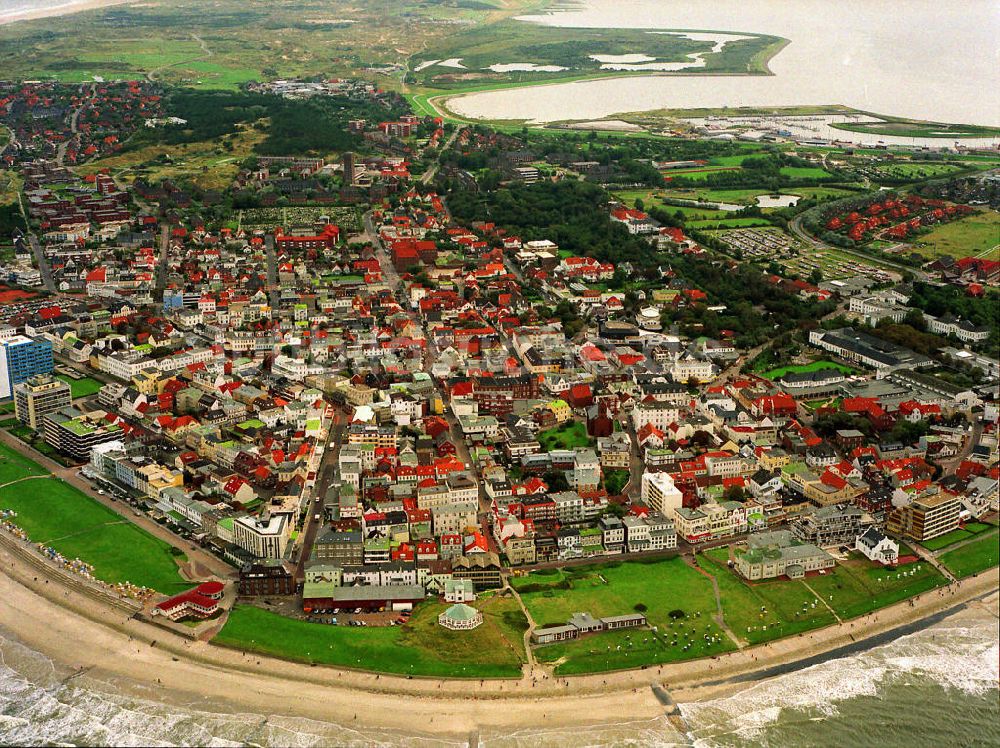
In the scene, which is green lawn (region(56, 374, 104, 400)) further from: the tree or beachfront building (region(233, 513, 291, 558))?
the tree

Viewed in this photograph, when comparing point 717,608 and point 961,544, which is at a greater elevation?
point 961,544

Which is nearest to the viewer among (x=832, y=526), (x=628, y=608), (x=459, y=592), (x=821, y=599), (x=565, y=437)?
(x=628, y=608)

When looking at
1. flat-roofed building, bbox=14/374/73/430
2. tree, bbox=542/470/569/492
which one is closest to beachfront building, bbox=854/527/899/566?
tree, bbox=542/470/569/492

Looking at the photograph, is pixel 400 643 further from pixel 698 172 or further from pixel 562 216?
pixel 698 172

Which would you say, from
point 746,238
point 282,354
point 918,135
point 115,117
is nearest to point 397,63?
point 115,117

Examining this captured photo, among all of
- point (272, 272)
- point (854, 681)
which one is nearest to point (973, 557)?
point (854, 681)

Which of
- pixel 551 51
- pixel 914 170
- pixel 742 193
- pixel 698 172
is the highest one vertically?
pixel 551 51
